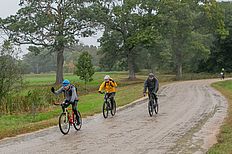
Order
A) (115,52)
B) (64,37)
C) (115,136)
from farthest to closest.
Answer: (115,52) < (64,37) < (115,136)

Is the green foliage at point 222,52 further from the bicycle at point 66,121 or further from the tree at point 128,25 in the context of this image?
the bicycle at point 66,121

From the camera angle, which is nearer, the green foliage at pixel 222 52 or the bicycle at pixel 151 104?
the bicycle at pixel 151 104

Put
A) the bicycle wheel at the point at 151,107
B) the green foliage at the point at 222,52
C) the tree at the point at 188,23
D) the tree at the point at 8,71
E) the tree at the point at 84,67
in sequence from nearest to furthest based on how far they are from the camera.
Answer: the bicycle wheel at the point at 151,107 → the tree at the point at 8,71 → the tree at the point at 84,67 → the tree at the point at 188,23 → the green foliage at the point at 222,52

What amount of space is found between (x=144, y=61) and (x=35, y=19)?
3094cm

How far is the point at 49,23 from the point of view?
152 ft

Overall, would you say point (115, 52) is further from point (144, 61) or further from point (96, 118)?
point (96, 118)

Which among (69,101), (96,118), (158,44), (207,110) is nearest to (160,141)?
(69,101)

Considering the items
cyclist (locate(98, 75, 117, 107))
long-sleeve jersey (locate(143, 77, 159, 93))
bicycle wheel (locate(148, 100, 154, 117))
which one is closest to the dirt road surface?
bicycle wheel (locate(148, 100, 154, 117))

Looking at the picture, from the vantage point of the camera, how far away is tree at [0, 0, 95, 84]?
45938 mm

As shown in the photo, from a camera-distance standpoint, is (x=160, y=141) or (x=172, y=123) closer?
(x=160, y=141)

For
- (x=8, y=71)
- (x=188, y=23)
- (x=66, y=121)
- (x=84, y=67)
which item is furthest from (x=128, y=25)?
(x=66, y=121)

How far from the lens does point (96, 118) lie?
16125mm

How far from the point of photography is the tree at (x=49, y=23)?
151 feet

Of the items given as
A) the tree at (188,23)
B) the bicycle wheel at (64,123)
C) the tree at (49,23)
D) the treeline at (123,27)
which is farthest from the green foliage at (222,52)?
the bicycle wheel at (64,123)
